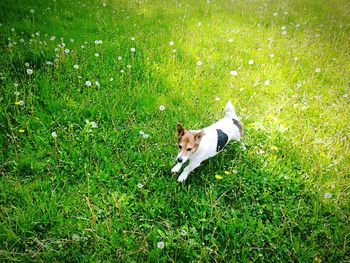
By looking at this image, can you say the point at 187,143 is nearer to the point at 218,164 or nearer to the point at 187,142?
the point at 187,142

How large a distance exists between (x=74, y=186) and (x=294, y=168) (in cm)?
273

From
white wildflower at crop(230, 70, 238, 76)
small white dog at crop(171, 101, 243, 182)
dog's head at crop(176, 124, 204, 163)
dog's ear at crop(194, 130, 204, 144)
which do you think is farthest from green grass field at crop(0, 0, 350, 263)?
dog's ear at crop(194, 130, 204, 144)

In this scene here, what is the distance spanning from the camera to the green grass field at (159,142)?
254 centimetres

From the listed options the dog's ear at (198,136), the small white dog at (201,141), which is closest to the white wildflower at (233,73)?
the small white dog at (201,141)

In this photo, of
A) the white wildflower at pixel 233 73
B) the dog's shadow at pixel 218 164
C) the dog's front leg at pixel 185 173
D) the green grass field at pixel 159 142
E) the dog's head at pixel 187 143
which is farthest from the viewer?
the white wildflower at pixel 233 73

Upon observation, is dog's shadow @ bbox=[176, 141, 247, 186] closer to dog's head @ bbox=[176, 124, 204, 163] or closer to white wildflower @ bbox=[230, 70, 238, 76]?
dog's head @ bbox=[176, 124, 204, 163]

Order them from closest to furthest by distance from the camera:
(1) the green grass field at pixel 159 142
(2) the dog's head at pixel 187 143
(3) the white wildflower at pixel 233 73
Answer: (1) the green grass field at pixel 159 142 → (2) the dog's head at pixel 187 143 → (3) the white wildflower at pixel 233 73

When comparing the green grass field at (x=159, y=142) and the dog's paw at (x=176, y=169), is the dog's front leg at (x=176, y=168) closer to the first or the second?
the dog's paw at (x=176, y=169)

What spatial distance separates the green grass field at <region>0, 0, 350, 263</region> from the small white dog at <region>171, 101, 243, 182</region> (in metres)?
0.22

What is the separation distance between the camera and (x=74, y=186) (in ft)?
9.53

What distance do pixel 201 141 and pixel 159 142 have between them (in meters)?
0.73

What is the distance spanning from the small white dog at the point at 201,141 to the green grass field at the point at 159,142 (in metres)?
0.22

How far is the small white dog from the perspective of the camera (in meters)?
2.79

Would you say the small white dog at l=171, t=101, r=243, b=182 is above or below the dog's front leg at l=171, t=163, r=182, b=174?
above
